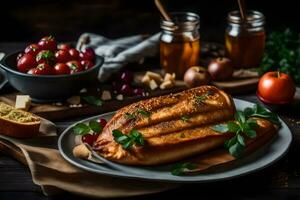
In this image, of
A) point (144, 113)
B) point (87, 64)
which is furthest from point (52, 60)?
point (144, 113)

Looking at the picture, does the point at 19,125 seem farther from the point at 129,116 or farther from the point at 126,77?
the point at 126,77

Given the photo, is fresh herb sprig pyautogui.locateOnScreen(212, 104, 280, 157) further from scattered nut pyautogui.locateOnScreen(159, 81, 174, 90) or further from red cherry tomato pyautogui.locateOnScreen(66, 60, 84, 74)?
red cherry tomato pyautogui.locateOnScreen(66, 60, 84, 74)

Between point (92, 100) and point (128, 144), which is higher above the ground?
point (128, 144)

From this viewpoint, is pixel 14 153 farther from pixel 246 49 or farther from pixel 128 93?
pixel 246 49

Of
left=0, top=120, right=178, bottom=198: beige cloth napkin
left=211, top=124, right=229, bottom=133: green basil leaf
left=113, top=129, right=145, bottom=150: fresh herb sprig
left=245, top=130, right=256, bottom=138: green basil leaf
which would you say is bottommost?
left=0, top=120, right=178, bottom=198: beige cloth napkin

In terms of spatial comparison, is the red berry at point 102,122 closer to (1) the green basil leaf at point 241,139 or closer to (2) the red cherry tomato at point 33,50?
(1) the green basil leaf at point 241,139

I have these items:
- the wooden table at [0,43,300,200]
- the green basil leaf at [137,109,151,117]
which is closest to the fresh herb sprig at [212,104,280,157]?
the wooden table at [0,43,300,200]
